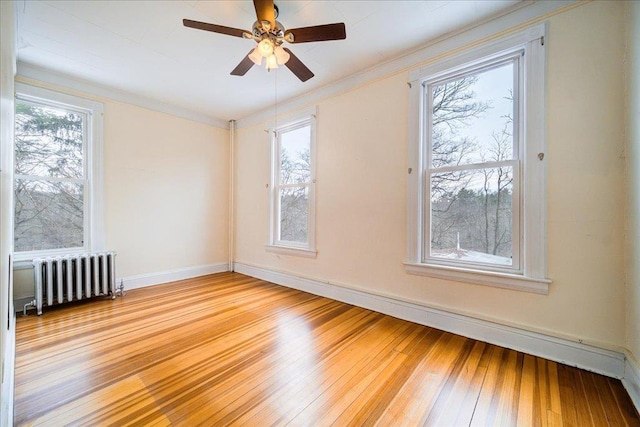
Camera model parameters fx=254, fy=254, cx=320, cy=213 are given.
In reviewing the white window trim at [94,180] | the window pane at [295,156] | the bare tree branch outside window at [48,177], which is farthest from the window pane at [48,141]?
the window pane at [295,156]

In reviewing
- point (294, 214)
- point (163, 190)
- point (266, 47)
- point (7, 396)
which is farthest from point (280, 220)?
point (7, 396)

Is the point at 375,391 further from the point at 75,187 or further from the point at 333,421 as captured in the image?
the point at 75,187

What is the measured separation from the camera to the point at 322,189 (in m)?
3.43

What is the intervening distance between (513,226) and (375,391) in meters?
1.71

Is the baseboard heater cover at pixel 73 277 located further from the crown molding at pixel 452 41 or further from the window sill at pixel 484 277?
the window sill at pixel 484 277

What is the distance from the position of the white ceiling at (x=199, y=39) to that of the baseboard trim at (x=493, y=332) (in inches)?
103

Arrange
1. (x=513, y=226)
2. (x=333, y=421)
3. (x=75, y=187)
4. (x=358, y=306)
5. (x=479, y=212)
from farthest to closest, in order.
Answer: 1. (x=75, y=187)
2. (x=358, y=306)
3. (x=479, y=212)
4. (x=513, y=226)
5. (x=333, y=421)

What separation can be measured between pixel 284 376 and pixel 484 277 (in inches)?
71.7

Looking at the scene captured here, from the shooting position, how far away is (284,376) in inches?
67.8

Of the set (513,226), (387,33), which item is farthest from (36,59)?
(513,226)

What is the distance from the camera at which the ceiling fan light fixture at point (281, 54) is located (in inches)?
82.0

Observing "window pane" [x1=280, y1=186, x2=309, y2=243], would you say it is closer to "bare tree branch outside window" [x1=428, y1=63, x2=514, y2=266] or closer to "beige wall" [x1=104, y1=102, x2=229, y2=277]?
"beige wall" [x1=104, y1=102, x2=229, y2=277]

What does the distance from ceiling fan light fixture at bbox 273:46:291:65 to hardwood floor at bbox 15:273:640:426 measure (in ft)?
7.89

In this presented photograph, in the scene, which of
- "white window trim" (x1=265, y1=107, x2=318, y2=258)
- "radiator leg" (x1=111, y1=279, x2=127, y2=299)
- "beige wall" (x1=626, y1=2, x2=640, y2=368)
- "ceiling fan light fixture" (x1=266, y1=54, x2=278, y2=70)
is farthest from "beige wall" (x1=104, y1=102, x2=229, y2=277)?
"beige wall" (x1=626, y1=2, x2=640, y2=368)
